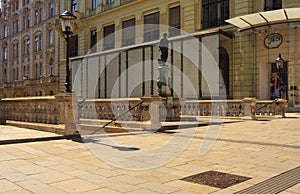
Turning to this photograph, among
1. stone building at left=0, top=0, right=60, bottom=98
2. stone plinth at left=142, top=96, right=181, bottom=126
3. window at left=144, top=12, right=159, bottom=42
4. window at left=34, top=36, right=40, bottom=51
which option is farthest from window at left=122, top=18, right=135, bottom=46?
window at left=34, top=36, right=40, bottom=51

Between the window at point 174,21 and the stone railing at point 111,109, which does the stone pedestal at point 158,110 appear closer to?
the stone railing at point 111,109

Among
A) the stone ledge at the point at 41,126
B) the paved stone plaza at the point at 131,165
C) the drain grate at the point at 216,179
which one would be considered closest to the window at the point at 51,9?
the stone ledge at the point at 41,126

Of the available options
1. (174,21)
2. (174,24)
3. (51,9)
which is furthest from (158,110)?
(51,9)

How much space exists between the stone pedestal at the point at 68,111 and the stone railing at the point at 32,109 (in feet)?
4.05

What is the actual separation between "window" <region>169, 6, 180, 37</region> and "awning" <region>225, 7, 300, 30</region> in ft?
20.0

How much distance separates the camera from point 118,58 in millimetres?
32281

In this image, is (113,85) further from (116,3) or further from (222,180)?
(222,180)

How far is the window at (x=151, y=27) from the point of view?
30188 millimetres

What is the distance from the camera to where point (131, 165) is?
21.1 ft

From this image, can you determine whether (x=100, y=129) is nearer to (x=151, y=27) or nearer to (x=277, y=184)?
(x=277, y=184)

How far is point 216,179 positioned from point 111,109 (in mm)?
9899

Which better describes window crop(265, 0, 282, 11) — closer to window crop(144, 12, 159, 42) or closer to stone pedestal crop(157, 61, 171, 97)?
window crop(144, 12, 159, 42)

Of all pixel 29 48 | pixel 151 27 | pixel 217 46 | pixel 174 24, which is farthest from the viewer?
pixel 29 48

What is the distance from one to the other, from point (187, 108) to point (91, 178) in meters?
14.5
